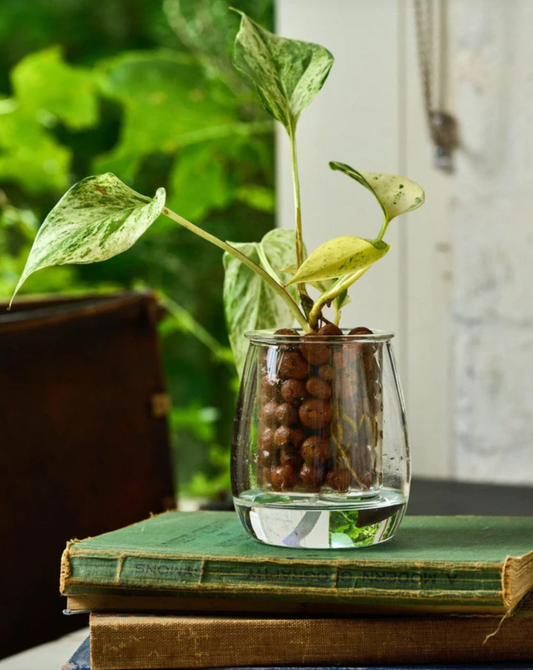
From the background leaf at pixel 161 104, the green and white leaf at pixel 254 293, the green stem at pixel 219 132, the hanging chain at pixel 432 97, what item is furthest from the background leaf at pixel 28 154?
the green and white leaf at pixel 254 293

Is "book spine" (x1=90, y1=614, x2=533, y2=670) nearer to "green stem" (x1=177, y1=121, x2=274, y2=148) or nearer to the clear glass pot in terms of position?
the clear glass pot

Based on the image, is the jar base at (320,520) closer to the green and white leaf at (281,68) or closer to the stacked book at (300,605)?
the stacked book at (300,605)

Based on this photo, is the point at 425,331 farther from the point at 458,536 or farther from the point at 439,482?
the point at 458,536

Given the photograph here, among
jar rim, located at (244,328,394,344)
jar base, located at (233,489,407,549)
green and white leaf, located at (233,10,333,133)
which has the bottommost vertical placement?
jar base, located at (233,489,407,549)

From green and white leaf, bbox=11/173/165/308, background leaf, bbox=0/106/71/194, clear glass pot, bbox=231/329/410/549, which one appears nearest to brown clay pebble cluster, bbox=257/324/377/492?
clear glass pot, bbox=231/329/410/549

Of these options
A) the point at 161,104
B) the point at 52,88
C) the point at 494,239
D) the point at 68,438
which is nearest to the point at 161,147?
the point at 161,104

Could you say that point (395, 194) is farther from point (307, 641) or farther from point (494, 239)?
point (494, 239)
